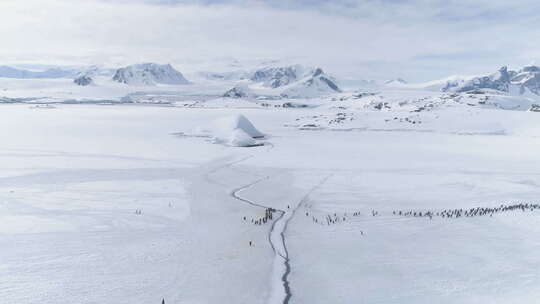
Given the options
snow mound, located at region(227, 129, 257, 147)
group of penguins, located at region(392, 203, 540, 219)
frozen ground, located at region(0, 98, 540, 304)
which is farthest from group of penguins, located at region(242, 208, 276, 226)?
snow mound, located at region(227, 129, 257, 147)

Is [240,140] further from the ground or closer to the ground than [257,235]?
closer to the ground

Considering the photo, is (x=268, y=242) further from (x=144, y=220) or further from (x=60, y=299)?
(x=60, y=299)

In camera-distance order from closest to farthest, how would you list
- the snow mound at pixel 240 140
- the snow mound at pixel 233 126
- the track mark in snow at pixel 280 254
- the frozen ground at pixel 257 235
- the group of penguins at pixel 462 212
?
the track mark in snow at pixel 280 254 → the frozen ground at pixel 257 235 → the group of penguins at pixel 462 212 → the snow mound at pixel 240 140 → the snow mound at pixel 233 126

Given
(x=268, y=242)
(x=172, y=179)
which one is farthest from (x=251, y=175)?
(x=268, y=242)

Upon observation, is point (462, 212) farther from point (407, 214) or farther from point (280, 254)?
point (280, 254)

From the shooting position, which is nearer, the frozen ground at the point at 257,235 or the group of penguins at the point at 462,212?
the frozen ground at the point at 257,235

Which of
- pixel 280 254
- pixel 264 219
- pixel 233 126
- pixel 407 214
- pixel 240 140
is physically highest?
pixel 280 254

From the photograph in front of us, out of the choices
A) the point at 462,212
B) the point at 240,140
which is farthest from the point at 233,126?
the point at 462,212

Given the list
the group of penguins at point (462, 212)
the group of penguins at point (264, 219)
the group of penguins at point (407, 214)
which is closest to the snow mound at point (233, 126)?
the group of penguins at point (264, 219)

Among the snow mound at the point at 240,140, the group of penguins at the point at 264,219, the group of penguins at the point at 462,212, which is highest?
the group of penguins at the point at 462,212

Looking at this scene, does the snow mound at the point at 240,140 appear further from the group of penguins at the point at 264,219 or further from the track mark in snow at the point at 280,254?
the group of penguins at the point at 264,219

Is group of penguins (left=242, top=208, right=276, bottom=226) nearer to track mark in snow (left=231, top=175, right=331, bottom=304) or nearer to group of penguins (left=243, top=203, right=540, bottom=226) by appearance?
group of penguins (left=243, top=203, right=540, bottom=226)
